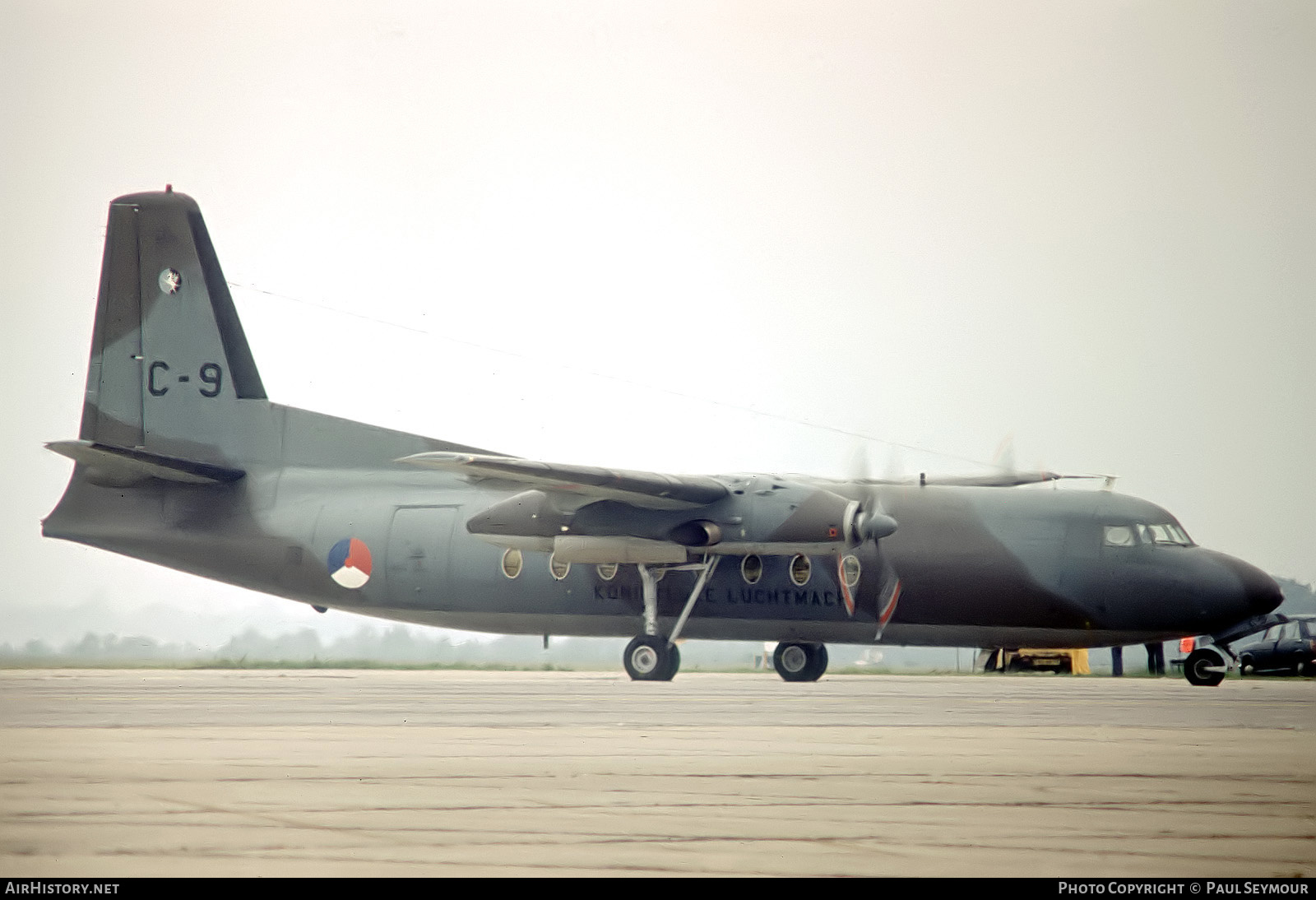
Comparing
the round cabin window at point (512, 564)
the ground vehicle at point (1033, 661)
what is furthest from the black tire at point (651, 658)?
the ground vehicle at point (1033, 661)

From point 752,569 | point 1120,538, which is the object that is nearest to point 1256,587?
point 1120,538

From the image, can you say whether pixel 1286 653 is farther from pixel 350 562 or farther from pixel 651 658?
pixel 350 562

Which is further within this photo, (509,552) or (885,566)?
(509,552)

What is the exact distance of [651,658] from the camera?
69.2ft

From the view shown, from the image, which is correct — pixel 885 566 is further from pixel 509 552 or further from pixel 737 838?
pixel 737 838

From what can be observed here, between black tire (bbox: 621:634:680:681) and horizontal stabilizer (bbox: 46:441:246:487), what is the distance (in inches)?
300

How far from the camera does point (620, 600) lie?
21.6 metres

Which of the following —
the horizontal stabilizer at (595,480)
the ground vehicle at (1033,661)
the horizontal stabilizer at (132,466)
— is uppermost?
the horizontal stabilizer at (132,466)

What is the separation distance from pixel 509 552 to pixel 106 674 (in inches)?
359

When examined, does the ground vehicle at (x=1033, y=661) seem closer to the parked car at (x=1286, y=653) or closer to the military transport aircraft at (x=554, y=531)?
the parked car at (x=1286, y=653)

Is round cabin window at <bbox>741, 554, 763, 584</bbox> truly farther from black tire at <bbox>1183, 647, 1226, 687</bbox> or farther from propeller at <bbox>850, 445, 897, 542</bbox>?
black tire at <bbox>1183, 647, 1226, 687</bbox>

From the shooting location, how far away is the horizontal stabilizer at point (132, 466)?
21328mm
